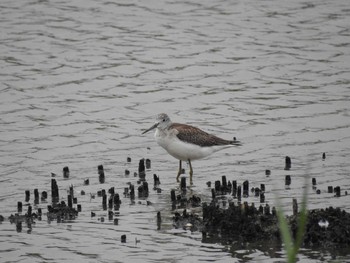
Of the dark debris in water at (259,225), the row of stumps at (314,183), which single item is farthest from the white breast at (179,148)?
the dark debris in water at (259,225)

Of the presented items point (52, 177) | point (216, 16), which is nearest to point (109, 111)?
point (52, 177)

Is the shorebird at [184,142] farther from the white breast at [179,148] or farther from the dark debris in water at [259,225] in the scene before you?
the dark debris in water at [259,225]

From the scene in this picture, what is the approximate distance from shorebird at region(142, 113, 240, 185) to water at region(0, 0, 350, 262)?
1.39 ft

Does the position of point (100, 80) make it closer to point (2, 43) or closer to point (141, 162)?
point (2, 43)

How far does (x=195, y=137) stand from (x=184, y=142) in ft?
0.79

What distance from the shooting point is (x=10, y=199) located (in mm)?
13742

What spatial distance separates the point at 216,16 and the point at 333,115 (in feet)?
25.6

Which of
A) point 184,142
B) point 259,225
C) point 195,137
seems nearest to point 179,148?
point 184,142

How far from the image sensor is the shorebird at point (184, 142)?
591 inches

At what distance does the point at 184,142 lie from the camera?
15055 mm

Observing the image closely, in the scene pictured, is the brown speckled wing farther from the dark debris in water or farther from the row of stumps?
the dark debris in water

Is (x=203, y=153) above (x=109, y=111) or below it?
below

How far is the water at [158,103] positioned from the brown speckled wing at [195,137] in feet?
1.81

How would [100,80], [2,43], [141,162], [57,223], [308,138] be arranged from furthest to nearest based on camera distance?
[2,43], [100,80], [308,138], [141,162], [57,223]
